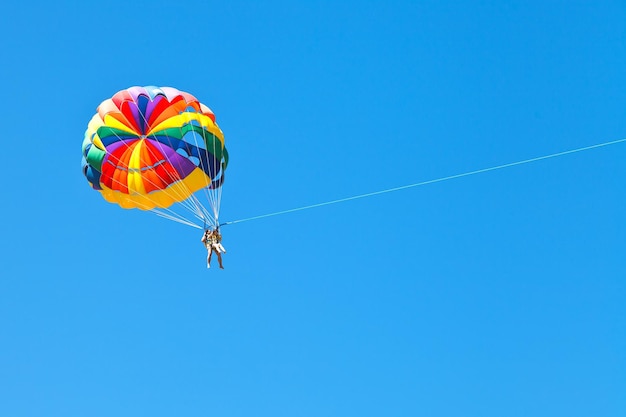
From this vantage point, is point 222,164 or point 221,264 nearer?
point 221,264

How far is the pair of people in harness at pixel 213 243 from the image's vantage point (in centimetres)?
2759

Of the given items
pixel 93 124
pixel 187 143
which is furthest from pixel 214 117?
pixel 93 124

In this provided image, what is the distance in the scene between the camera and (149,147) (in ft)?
95.1

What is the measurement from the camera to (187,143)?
2927 cm

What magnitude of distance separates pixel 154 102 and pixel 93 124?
1.80m

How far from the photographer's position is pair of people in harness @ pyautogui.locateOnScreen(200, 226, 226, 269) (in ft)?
90.5

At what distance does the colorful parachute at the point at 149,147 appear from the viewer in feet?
95.1

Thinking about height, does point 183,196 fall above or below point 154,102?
below

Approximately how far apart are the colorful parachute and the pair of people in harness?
91cm

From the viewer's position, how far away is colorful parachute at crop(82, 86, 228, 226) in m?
29.0

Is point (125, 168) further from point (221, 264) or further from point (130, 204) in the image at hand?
point (221, 264)

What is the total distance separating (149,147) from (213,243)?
11.2 ft

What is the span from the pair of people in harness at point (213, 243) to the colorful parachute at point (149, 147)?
91cm

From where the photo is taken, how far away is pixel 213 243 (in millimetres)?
27672
